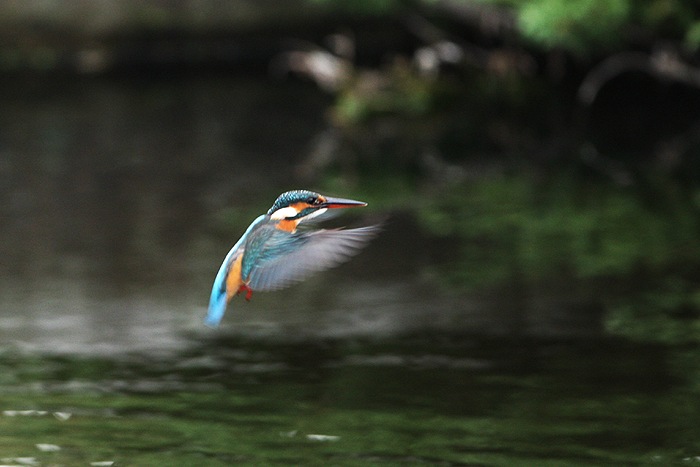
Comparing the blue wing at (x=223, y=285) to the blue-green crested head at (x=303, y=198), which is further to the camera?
the blue wing at (x=223, y=285)

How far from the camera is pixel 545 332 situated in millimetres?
9352

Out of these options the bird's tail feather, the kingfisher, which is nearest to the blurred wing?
the kingfisher

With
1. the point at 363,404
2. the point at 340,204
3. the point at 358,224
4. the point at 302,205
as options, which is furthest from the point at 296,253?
the point at 358,224

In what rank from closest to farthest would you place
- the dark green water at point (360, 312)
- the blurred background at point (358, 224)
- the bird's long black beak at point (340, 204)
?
the bird's long black beak at point (340, 204)
the dark green water at point (360, 312)
the blurred background at point (358, 224)

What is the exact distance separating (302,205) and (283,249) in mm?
237

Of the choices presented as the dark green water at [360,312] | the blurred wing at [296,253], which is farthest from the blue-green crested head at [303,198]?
the dark green water at [360,312]

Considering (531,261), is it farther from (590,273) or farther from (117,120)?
(117,120)

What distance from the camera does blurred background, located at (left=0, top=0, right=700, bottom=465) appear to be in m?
7.20

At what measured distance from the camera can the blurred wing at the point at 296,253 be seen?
511cm

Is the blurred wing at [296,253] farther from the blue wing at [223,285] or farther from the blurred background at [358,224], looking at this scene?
the blurred background at [358,224]

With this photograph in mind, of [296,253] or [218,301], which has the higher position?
[296,253]

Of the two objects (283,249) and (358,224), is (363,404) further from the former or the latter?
(358,224)

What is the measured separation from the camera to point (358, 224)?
1069cm

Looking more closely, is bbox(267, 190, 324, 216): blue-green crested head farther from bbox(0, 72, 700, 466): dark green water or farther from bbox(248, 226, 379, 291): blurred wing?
bbox(0, 72, 700, 466): dark green water
